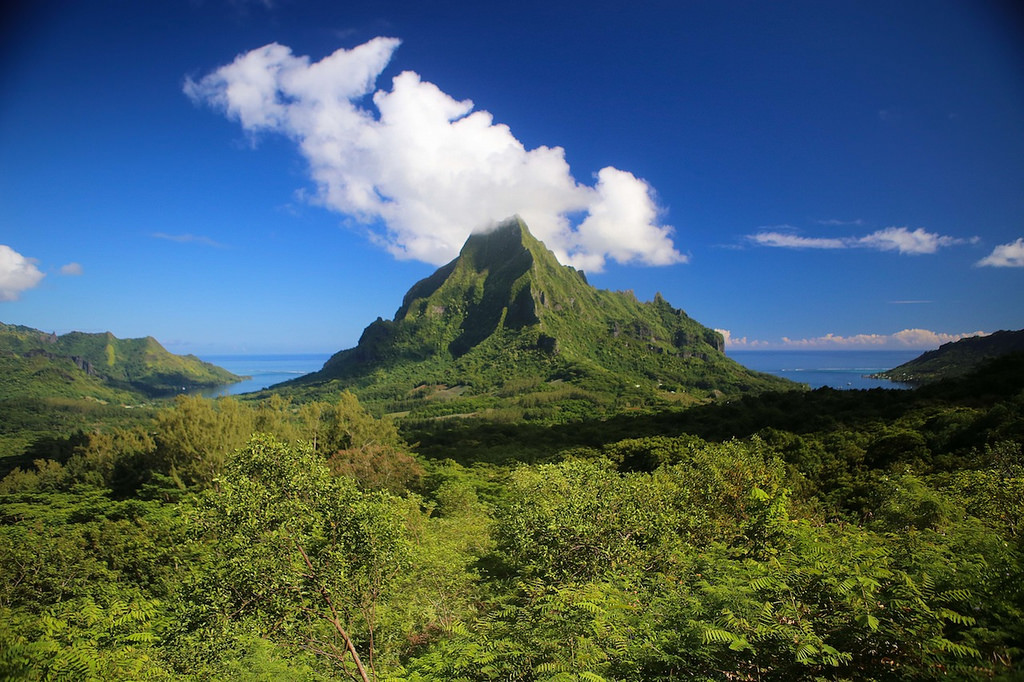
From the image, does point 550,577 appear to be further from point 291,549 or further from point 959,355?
point 959,355

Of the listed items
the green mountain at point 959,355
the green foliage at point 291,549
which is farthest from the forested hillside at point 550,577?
the green mountain at point 959,355

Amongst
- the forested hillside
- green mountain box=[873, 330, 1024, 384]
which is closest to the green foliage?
the forested hillside

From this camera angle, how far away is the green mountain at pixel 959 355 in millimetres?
99750

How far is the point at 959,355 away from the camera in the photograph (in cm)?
11781

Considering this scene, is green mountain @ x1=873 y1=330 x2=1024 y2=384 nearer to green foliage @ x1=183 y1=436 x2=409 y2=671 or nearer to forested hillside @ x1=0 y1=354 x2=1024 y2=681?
forested hillside @ x1=0 y1=354 x2=1024 y2=681

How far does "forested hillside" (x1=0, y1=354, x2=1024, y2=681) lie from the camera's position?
696cm

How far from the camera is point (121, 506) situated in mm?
27000

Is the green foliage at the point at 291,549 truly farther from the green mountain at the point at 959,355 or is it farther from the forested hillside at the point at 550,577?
the green mountain at the point at 959,355

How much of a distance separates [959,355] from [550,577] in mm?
161157

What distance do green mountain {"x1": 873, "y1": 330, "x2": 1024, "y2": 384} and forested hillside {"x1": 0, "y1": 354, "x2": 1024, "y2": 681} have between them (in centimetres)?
10503

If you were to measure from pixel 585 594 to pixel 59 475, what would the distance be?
205ft

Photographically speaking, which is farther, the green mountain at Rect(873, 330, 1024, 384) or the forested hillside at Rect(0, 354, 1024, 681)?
the green mountain at Rect(873, 330, 1024, 384)

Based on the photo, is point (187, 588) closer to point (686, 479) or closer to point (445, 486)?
point (686, 479)

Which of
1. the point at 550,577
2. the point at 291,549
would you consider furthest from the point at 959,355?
the point at 291,549
